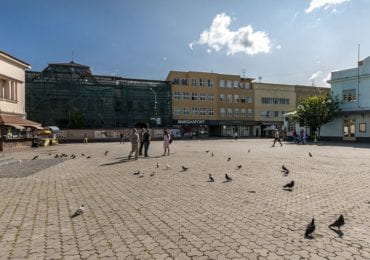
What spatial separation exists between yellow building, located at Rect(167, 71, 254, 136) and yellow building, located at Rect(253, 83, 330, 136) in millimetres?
1904

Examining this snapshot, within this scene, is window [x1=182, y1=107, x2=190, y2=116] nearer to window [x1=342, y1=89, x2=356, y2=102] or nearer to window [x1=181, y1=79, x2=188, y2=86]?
window [x1=181, y1=79, x2=188, y2=86]

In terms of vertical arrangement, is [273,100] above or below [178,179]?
above

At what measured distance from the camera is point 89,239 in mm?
4820

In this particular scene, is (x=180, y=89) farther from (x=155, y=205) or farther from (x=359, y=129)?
(x=155, y=205)

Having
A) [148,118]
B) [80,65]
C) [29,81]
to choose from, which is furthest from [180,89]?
[29,81]

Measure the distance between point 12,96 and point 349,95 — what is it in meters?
41.5

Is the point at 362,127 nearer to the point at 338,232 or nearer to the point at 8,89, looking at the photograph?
the point at 338,232

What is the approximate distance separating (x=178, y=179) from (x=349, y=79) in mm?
39059

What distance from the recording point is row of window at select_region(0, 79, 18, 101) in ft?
102

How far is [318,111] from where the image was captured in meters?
40.9

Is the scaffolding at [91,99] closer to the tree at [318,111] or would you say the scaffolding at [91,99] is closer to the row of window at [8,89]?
the row of window at [8,89]

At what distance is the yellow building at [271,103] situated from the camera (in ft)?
244

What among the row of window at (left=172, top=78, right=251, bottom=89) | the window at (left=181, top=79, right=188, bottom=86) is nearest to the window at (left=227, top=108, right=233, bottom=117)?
the row of window at (left=172, top=78, right=251, bottom=89)

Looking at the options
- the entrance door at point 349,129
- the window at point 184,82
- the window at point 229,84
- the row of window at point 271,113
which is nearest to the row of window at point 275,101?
the row of window at point 271,113
